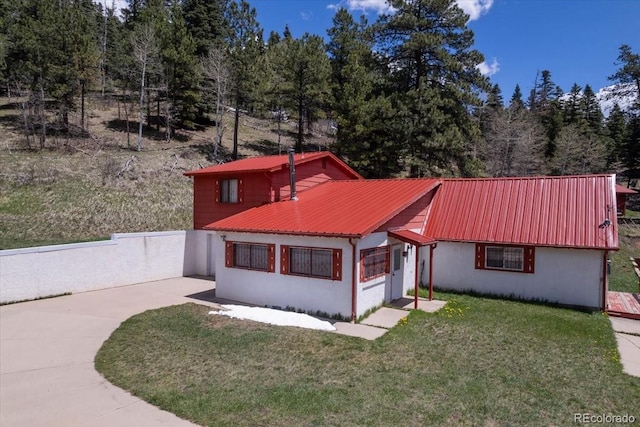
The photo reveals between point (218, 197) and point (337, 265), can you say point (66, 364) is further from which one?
point (218, 197)

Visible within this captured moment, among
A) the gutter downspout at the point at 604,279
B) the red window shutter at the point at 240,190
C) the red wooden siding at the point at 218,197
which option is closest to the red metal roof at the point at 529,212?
the gutter downspout at the point at 604,279

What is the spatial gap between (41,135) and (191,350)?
29.8 meters

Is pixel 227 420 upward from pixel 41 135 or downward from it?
downward

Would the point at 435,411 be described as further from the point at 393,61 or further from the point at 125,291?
the point at 393,61

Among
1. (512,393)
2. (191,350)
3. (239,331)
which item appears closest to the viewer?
(512,393)

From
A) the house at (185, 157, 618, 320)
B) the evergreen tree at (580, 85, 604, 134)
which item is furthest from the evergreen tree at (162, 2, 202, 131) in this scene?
the evergreen tree at (580, 85, 604, 134)

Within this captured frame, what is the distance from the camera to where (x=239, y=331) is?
9.99m

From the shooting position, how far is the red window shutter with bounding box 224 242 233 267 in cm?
1391

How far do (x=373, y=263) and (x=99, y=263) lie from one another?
32.9ft

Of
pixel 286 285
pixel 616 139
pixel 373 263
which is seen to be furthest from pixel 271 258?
pixel 616 139

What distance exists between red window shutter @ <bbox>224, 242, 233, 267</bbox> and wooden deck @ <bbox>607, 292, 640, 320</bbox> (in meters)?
12.2

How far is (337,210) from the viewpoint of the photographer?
1334cm

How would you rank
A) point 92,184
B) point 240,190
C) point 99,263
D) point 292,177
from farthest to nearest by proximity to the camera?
point 92,184 → point 240,190 → point 292,177 → point 99,263

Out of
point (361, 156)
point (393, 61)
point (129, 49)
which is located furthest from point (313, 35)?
point (129, 49)
